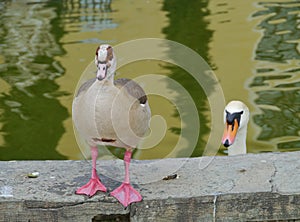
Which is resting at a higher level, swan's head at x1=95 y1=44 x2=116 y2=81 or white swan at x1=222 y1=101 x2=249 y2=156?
swan's head at x1=95 y1=44 x2=116 y2=81

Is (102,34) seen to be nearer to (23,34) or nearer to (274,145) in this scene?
(23,34)

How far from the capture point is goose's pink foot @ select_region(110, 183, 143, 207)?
2855 millimetres

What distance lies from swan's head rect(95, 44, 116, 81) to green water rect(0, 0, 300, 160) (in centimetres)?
356

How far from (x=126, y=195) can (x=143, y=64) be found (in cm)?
635

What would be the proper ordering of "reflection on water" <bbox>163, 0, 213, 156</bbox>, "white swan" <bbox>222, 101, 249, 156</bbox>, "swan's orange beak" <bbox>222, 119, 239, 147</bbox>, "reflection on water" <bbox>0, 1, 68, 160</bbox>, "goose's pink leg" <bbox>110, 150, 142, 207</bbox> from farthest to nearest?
"reflection on water" <bbox>163, 0, 213, 156</bbox>, "reflection on water" <bbox>0, 1, 68, 160</bbox>, "white swan" <bbox>222, 101, 249, 156</bbox>, "swan's orange beak" <bbox>222, 119, 239, 147</bbox>, "goose's pink leg" <bbox>110, 150, 142, 207</bbox>

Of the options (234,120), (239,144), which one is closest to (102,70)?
(234,120)

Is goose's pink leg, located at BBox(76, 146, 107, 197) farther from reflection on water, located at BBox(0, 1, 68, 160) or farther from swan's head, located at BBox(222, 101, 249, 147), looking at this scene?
reflection on water, located at BBox(0, 1, 68, 160)

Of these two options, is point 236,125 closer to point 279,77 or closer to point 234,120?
point 234,120

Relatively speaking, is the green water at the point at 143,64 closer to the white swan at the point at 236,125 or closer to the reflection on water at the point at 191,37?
the reflection on water at the point at 191,37

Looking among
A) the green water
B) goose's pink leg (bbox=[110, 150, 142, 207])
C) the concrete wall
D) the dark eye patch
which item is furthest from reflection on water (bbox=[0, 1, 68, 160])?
goose's pink leg (bbox=[110, 150, 142, 207])

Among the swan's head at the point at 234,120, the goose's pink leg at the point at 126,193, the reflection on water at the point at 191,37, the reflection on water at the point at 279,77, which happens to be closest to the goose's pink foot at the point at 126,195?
the goose's pink leg at the point at 126,193

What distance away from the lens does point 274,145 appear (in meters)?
6.70

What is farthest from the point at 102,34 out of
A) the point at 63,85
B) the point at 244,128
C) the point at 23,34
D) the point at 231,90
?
the point at 244,128

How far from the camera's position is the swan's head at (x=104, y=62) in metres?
2.66
